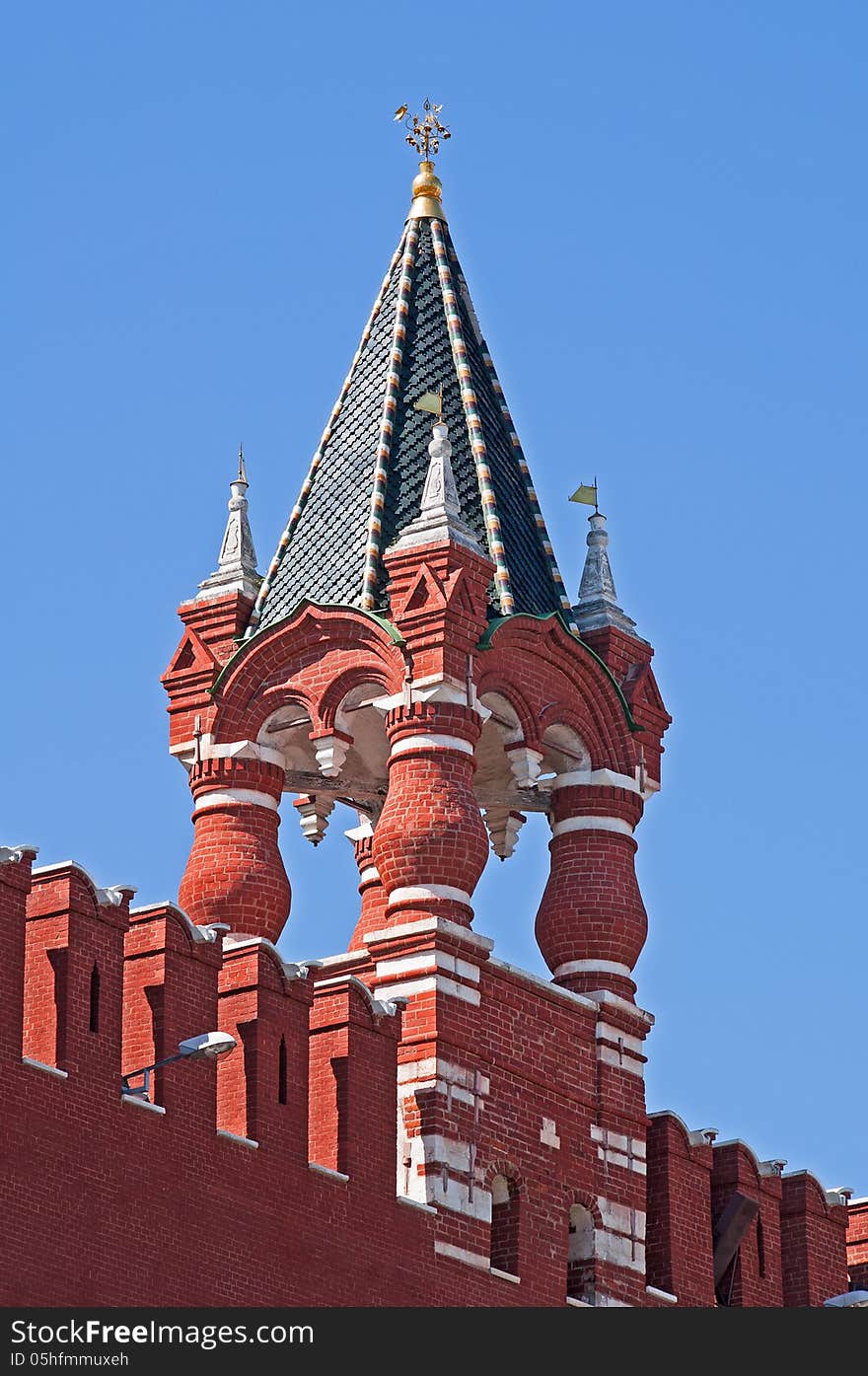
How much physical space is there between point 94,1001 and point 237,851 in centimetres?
843

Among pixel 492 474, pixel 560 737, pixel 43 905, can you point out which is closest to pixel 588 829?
pixel 560 737

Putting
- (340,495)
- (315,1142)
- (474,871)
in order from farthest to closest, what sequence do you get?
1. (340,495)
2. (474,871)
3. (315,1142)

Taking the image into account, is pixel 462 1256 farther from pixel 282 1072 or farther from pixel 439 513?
pixel 439 513

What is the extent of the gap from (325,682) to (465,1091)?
19.3 feet

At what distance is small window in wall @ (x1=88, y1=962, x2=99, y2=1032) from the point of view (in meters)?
39.6

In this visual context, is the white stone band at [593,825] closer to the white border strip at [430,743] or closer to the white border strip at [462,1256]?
the white border strip at [430,743]

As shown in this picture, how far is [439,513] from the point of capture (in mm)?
47500

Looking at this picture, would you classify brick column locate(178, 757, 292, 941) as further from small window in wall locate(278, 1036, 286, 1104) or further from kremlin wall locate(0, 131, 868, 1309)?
small window in wall locate(278, 1036, 286, 1104)

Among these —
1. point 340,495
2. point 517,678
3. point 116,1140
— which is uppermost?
point 340,495

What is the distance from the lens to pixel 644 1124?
47.4m

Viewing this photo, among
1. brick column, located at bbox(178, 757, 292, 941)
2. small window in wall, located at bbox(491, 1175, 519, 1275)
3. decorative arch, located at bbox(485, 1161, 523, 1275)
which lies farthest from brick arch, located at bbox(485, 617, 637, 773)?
small window in wall, located at bbox(491, 1175, 519, 1275)

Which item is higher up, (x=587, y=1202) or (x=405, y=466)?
(x=405, y=466)

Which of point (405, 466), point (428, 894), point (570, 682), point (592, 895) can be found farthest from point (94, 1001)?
point (405, 466)

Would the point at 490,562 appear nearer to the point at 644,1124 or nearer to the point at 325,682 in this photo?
the point at 325,682
